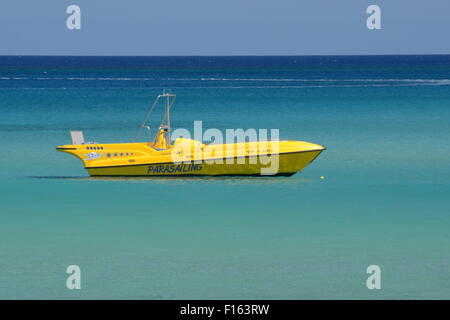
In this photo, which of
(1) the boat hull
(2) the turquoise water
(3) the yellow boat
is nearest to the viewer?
(2) the turquoise water

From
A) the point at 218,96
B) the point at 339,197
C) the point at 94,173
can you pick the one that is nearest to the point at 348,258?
the point at 339,197

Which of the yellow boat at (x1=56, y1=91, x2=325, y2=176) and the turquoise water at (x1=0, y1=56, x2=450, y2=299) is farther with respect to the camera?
the yellow boat at (x1=56, y1=91, x2=325, y2=176)

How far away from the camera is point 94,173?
3077 cm

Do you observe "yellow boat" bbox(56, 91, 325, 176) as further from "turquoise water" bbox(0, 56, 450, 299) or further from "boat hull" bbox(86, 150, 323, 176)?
"turquoise water" bbox(0, 56, 450, 299)

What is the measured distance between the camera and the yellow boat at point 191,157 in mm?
29750

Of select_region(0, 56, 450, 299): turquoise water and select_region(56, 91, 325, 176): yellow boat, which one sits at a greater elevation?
select_region(56, 91, 325, 176): yellow boat

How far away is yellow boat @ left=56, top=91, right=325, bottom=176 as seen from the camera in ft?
97.6

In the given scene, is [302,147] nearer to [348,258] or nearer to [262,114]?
[348,258]

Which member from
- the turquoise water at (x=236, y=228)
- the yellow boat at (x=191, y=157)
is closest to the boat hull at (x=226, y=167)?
the yellow boat at (x=191, y=157)

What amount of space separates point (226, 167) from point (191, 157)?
1.21 metres

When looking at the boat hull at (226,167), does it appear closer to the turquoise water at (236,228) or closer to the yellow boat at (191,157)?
the yellow boat at (191,157)

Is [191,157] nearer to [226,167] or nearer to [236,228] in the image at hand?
[226,167]

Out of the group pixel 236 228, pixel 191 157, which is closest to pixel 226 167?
pixel 191 157

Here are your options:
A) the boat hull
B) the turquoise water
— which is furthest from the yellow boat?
the turquoise water
